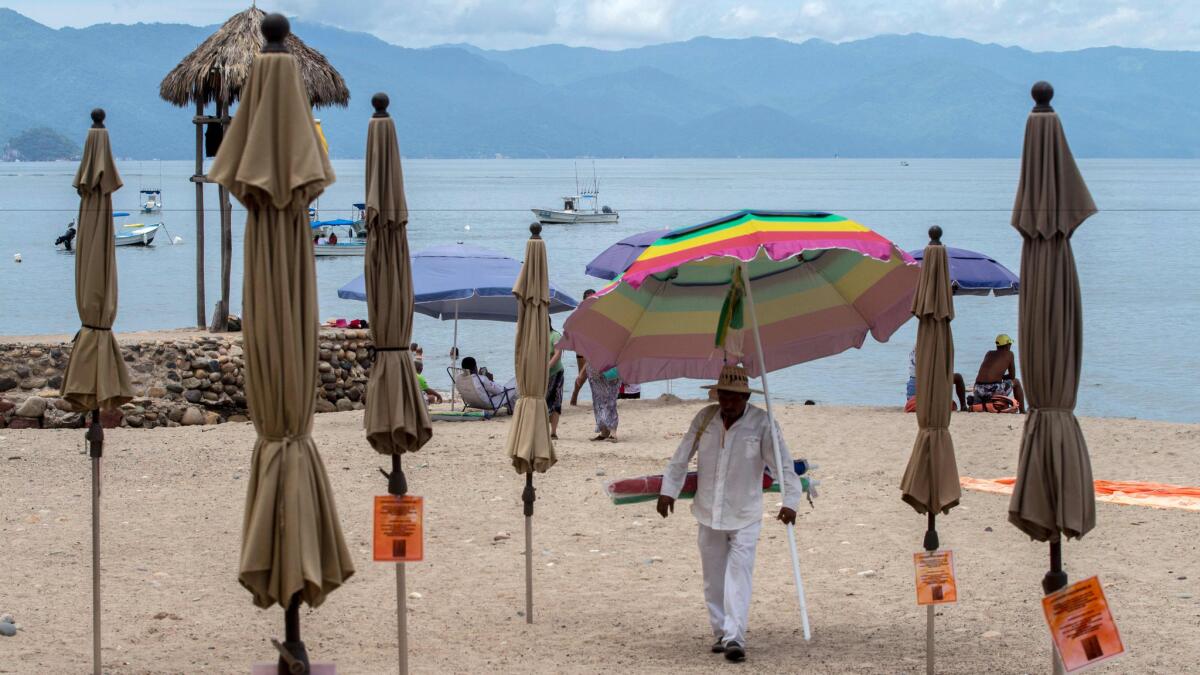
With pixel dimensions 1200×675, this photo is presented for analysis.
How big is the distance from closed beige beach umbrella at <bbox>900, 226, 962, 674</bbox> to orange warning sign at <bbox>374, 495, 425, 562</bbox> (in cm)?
234

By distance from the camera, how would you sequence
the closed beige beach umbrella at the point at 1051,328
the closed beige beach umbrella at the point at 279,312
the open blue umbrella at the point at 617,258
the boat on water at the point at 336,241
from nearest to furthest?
the closed beige beach umbrella at the point at 279,312
the closed beige beach umbrella at the point at 1051,328
the open blue umbrella at the point at 617,258
the boat on water at the point at 336,241

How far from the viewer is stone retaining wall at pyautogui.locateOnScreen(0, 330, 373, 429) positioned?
1641 cm

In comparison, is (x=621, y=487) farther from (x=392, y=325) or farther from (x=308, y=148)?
(x=308, y=148)

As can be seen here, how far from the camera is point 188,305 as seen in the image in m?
53.3

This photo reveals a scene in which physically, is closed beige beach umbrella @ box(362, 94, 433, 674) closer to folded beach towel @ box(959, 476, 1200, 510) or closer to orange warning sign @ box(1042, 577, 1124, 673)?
orange warning sign @ box(1042, 577, 1124, 673)

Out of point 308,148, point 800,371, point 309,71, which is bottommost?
point 800,371

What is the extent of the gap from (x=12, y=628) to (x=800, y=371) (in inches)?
1131

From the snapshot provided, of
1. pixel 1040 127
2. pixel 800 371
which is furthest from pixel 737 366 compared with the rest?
pixel 800 371

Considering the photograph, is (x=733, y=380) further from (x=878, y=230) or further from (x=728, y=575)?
(x=878, y=230)

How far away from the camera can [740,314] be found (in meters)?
8.59

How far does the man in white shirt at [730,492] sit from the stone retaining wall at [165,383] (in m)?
9.73

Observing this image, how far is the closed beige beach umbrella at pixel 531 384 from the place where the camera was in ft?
27.7

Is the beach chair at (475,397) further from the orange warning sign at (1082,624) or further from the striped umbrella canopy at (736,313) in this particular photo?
the orange warning sign at (1082,624)

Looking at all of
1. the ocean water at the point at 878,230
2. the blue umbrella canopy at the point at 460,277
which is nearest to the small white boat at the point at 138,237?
the ocean water at the point at 878,230
